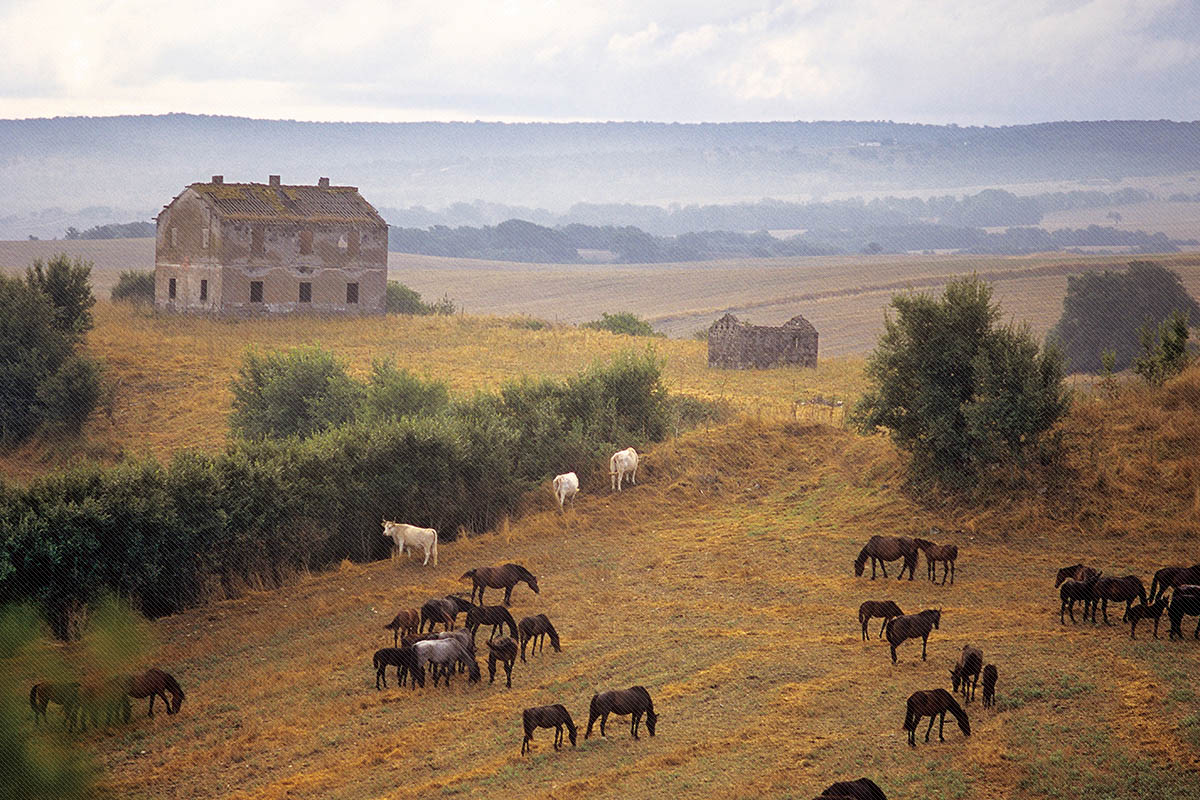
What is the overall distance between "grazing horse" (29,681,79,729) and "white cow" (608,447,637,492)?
22.2 m

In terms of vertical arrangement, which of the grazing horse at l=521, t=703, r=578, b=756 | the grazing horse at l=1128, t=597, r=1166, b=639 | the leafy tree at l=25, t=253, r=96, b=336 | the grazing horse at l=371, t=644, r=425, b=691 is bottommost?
the grazing horse at l=371, t=644, r=425, b=691

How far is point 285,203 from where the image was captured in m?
69.7

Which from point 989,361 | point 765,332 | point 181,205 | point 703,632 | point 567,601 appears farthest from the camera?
point 181,205

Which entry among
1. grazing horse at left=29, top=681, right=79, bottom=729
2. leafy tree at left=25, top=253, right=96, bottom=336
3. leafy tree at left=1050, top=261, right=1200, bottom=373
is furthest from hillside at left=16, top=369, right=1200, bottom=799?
leafy tree at left=1050, top=261, right=1200, bottom=373

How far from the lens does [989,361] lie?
27234mm

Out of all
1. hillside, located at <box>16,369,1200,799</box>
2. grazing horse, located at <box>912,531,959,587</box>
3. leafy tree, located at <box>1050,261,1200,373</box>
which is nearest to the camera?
hillside, located at <box>16,369,1200,799</box>

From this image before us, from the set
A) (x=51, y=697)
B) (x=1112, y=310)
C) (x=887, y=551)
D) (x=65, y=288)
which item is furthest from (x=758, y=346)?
(x=51, y=697)

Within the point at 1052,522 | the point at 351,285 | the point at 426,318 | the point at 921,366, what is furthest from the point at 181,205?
the point at 1052,522

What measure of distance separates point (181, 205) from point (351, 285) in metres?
11.1

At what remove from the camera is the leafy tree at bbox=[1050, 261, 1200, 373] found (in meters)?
77.9

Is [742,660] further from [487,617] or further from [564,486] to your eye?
[564,486]

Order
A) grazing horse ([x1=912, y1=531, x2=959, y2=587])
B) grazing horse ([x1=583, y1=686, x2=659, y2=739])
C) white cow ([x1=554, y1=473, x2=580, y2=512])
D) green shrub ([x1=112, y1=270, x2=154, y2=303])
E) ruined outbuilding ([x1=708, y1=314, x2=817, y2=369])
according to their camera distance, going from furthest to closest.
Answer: green shrub ([x1=112, y1=270, x2=154, y2=303])
ruined outbuilding ([x1=708, y1=314, x2=817, y2=369])
white cow ([x1=554, y1=473, x2=580, y2=512])
grazing horse ([x1=912, y1=531, x2=959, y2=587])
grazing horse ([x1=583, y1=686, x2=659, y2=739])

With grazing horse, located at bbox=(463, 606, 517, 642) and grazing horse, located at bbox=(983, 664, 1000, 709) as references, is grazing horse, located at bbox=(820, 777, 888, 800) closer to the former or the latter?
grazing horse, located at bbox=(983, 664, 1000, 709)

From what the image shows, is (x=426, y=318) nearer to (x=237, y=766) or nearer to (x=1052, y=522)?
(x=1052, y=522)
